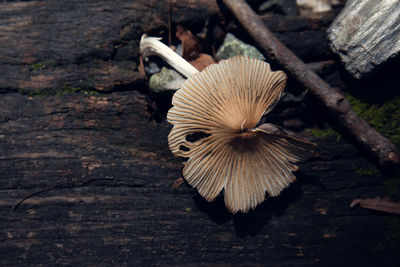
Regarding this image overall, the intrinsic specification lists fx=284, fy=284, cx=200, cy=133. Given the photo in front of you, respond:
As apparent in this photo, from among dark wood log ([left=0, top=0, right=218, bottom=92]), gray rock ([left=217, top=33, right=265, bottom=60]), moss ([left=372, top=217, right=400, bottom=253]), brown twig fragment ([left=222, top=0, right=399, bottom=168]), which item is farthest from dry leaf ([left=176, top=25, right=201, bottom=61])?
moss ([left=372, top=217, right=400, bottom=253])

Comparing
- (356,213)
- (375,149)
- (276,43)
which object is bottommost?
(356,213)

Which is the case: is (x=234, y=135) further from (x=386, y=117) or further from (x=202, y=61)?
(x=386, y=117)

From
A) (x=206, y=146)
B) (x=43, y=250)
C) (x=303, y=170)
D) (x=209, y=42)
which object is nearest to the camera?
(x=206, y=146)

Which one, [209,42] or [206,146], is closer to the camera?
[206,146]

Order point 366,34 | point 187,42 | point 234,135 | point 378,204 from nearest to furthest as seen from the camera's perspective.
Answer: point 234,135 → point 366,34 → point 378,204 → point 187,42

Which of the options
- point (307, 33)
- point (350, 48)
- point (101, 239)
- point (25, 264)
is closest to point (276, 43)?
point (307, 33)

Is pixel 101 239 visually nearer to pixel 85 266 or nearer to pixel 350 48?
pixel 85 266

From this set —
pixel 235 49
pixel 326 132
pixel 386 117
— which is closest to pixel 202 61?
pixel 235 49
